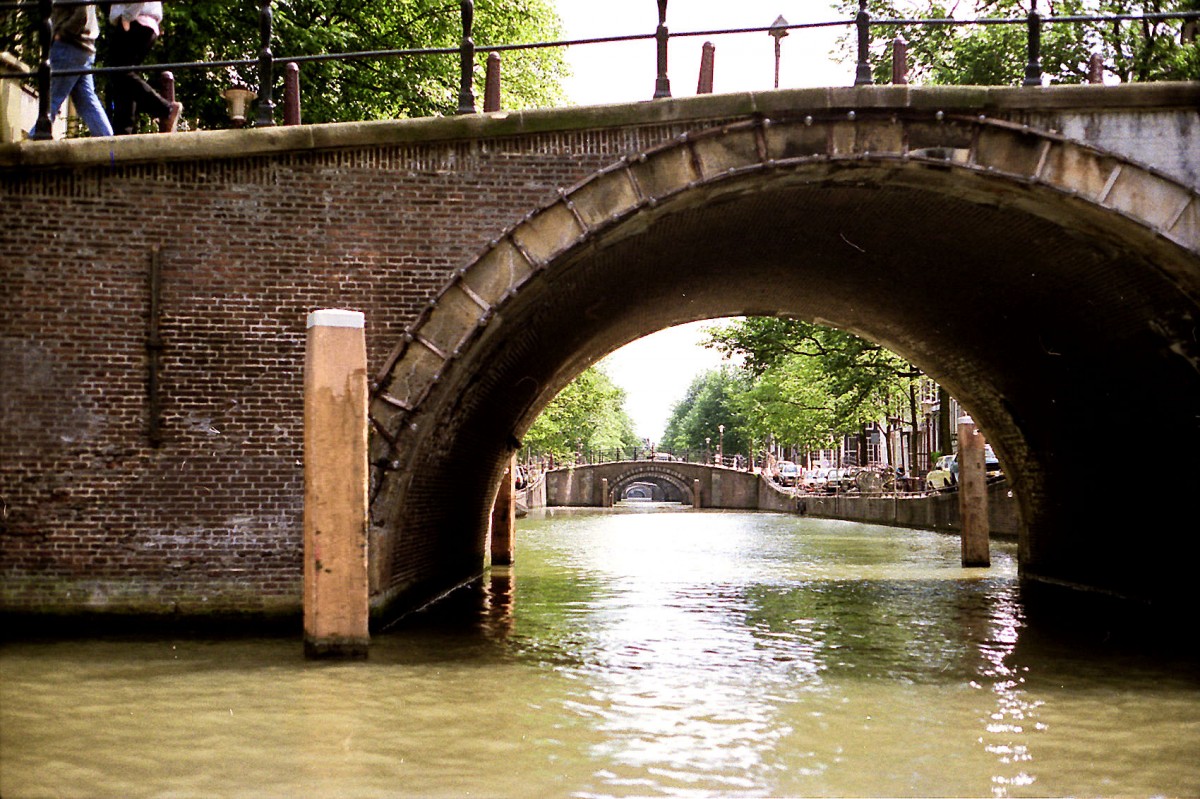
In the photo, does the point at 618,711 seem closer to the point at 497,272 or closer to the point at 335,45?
the point at 497,272

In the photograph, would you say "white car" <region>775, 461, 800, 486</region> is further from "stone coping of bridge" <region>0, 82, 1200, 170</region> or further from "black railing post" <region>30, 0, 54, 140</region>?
"black railing post" <region>30, 0, 54, 140</region>

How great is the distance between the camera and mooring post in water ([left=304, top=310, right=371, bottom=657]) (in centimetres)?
929

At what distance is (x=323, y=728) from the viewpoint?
748cm

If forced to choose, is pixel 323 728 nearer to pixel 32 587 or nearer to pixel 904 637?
pixel 32 587

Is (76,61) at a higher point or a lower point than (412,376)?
higher

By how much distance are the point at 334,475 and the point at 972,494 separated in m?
11.6

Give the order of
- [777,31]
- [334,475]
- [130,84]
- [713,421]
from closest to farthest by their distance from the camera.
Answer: [334,475] → [777,31] → [130,84] → [713,421]

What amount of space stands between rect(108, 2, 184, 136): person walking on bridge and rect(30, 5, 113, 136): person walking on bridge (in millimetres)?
244

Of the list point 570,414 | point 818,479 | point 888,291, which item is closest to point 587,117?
point 888,291

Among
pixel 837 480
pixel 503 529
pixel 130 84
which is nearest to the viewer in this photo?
pixel 130 84

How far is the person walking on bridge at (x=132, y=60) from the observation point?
38.8 feet

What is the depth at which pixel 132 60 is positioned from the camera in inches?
475

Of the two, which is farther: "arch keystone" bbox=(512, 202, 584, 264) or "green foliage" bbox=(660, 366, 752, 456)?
"green foliage" bbox=(660, 366, 752, 456)

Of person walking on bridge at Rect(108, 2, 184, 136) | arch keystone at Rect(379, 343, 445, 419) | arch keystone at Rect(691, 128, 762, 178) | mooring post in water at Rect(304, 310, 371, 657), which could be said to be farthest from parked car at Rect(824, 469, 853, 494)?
mooring post in water at Rect(304, 310, 371, 657)
